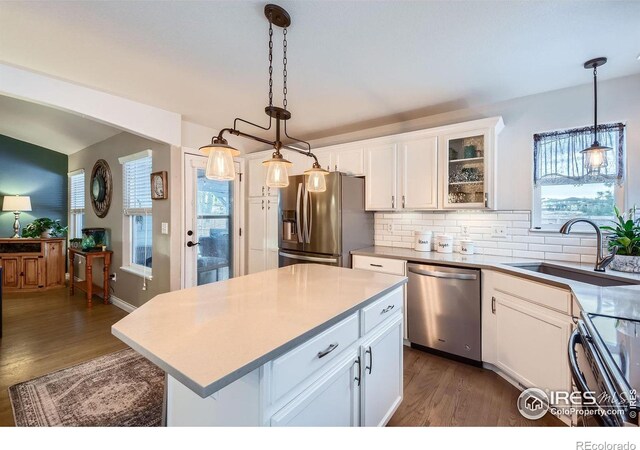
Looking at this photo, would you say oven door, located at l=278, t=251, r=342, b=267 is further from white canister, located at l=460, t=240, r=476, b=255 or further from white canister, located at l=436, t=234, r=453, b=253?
white canister, located at l=460, t=240, r=476, b=255

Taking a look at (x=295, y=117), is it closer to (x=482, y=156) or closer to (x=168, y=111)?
(x=168, y=111)

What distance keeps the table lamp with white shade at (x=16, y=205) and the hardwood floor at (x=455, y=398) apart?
682 centimetres

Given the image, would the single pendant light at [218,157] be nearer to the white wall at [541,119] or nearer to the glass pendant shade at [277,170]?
the glass pendant shade at [277,170]

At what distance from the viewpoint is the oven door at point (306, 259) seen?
288cm

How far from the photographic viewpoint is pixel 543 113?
248 centimetres

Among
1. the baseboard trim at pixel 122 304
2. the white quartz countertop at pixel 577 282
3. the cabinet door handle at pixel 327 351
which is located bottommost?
the baseboard trim at pixel 122 304

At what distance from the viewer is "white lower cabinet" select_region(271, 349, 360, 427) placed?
95 cm

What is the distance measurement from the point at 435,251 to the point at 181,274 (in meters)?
2.88

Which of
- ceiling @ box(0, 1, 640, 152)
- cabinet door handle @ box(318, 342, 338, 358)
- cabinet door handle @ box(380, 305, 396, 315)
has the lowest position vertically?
cabinet door handle @ box(318, 342, 338, 358)

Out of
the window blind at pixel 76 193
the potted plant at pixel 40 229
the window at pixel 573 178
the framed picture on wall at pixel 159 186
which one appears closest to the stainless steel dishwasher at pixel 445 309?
the window at pixel 573 178

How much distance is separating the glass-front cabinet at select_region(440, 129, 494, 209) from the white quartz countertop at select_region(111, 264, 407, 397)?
137cm

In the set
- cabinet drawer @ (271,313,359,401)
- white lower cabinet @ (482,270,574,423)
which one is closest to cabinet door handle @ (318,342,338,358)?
cabinet drawer @ (271,313,359,401)

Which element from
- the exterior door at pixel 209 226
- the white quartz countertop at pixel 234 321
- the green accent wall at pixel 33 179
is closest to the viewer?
the white quartz countertop at pixel 234 321

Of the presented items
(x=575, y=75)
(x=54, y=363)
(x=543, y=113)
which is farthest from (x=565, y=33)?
(x=54, y=363)
